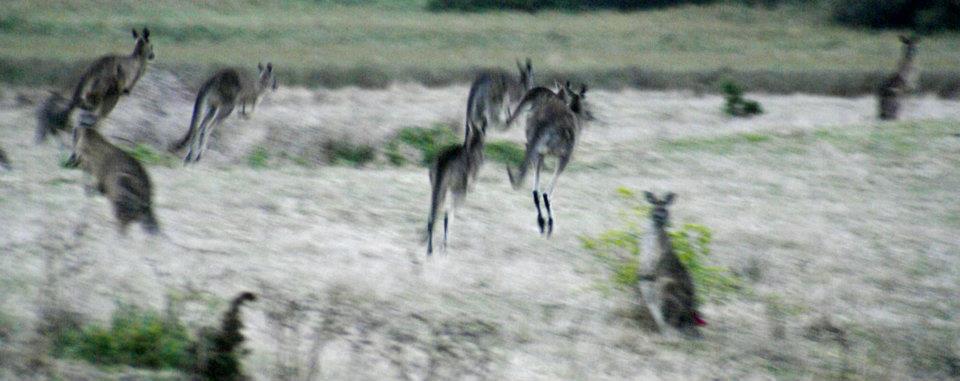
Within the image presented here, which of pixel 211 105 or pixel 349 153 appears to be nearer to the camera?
pixel 211 105

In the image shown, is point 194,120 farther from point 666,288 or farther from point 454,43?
point 454,43

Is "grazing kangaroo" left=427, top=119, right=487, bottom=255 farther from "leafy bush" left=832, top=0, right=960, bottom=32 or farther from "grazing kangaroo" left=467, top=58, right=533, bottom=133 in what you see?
"leafy bush" left=832, top=0, right=960, bottom=32

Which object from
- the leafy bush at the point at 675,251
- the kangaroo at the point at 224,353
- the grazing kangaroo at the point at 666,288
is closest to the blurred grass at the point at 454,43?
the leafy bush at the point at 675,251

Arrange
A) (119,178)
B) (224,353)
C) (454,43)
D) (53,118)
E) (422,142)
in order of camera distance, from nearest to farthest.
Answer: (224,353)
(119,178)
(53,118)
(422,142)
(454,43)

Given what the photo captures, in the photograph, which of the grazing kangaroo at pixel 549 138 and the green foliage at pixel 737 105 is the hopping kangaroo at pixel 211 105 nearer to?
the grazing kangaroo at pixel 549 138

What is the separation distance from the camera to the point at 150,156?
46.0ft

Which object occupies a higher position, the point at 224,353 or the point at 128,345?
the point at 224,353

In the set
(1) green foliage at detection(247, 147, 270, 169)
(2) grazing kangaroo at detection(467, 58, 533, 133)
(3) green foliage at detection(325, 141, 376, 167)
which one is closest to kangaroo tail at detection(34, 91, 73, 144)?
(1) green foliage at detection(247, 147, 270, 169)

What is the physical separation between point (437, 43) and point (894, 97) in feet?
55.3

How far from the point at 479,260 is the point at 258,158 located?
17.0 feet

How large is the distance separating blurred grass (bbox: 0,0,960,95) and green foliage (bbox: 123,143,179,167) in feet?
28.3

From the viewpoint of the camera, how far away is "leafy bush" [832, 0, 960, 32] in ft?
132

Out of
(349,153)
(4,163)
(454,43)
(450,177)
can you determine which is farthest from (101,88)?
(454,43)

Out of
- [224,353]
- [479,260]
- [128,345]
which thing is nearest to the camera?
[224,353]
